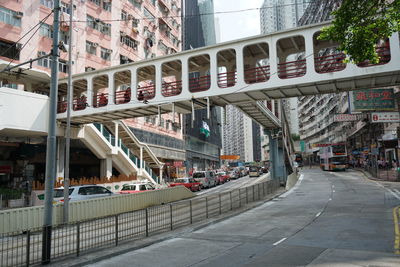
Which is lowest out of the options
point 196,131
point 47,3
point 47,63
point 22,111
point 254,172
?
point 254,172

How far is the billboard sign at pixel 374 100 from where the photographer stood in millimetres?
36375

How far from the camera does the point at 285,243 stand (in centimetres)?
1027

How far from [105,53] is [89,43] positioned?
8.42 feet

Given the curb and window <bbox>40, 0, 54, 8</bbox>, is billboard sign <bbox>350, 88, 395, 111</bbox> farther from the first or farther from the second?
window <bbox>40, 0, 54, 8</bbox>

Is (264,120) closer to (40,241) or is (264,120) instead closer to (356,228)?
(356,228)

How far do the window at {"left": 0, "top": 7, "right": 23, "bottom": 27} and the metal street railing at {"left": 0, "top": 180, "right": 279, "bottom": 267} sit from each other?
22525mm

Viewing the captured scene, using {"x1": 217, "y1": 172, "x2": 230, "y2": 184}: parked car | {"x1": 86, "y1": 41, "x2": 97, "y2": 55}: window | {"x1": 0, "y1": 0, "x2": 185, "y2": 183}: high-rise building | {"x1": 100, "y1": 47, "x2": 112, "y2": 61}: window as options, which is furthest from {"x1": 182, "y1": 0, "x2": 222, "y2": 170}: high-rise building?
{"x1": 86, "y1": 41, "x2": 97, "y2": 55}: window

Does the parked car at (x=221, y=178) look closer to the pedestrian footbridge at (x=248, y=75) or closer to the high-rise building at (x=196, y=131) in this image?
the high-rise building at (x=196, y=131)

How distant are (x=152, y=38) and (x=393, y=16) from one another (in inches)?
1588

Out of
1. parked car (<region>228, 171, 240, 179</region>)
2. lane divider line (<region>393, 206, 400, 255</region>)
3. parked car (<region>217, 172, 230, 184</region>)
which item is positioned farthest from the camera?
parked car (<region>228, 171, 240, 179</region>)

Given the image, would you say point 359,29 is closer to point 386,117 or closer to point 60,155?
point 60,155

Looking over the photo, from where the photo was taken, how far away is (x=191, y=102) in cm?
2011

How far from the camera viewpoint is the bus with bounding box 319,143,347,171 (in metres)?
51.9

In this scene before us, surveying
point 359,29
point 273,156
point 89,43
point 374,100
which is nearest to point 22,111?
point 89,43
